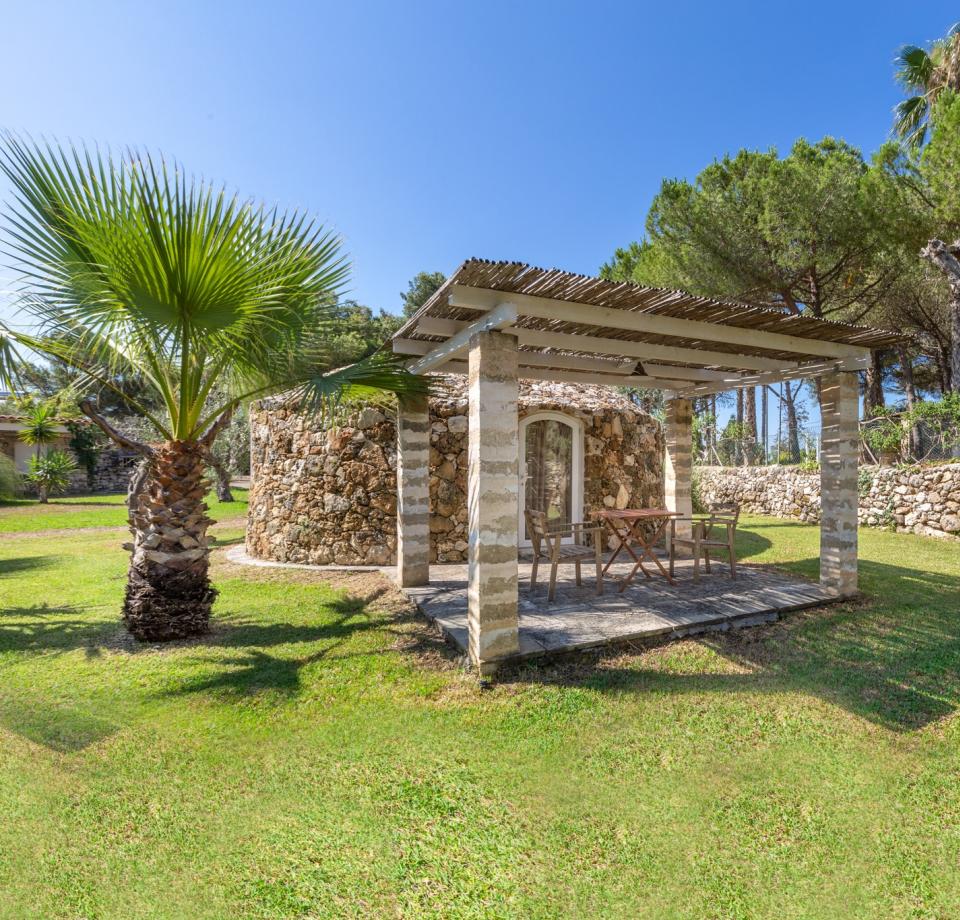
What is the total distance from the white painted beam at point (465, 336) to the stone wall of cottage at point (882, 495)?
11.4m

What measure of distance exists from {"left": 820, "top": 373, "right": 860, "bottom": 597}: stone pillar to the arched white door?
3.67 metres

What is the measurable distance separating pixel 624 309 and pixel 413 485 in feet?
11.1

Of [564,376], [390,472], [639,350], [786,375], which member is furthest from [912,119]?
[390,472]

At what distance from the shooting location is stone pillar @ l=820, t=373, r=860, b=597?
18.4 ft

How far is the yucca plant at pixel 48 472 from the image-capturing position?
18.1 metres

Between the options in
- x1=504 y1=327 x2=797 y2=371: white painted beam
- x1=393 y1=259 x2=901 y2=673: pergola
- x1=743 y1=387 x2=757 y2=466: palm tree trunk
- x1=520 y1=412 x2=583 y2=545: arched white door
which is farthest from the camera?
x1=743 y1=387 x2=757 y2=466: palm tree trunk

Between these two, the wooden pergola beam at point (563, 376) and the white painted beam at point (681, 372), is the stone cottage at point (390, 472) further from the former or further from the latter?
the white painted beam at point (681, 372)

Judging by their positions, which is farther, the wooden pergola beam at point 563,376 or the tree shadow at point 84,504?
the tree shadow at point 84,504

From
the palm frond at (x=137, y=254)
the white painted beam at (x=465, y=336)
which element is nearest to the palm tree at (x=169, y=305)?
the palm frond at (x=137, y=254)

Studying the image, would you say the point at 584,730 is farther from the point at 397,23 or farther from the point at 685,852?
the point at 397,23

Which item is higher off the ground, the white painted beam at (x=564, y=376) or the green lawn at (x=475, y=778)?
the white painted beam at (x=564, y=376)

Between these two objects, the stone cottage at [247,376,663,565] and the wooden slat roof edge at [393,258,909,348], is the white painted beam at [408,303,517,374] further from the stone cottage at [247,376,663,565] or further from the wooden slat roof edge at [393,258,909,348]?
the stone cottage at [247,376,663,565]

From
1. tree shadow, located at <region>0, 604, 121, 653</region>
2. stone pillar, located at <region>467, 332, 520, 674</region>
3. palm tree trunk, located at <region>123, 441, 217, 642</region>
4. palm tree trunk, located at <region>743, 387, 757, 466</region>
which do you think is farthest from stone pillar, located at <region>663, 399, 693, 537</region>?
palm tree trunk, located at <region>743, 387, 757, 466</region>

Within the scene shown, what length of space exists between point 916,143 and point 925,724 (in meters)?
17.2
